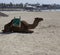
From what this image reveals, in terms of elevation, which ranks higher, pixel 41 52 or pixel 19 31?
pixel 41 52

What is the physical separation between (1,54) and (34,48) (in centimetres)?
182

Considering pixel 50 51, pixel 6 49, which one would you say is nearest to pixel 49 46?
pixel 50 51

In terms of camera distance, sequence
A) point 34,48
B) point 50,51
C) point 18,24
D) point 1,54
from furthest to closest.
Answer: point 18,24 → point 34,48 → point 50,51 → point 1,54

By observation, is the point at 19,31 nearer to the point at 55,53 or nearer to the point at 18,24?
the point at 18,24

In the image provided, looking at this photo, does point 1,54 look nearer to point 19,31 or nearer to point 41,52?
point 41,52

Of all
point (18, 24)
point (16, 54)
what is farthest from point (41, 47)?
point (18, 24)

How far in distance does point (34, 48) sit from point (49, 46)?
83 centimetres

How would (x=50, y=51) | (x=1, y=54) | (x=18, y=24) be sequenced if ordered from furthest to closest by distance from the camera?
(x=18, y=24) < (x=50, y=51) < (x=1, y=54)

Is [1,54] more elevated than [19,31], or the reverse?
[1,54]

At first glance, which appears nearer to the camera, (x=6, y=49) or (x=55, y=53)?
(x=55, y=53)

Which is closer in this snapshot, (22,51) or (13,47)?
(22,51)

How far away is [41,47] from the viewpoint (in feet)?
36.0

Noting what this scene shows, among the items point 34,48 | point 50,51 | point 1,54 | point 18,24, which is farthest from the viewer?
point 18,24

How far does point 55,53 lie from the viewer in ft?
31.6
